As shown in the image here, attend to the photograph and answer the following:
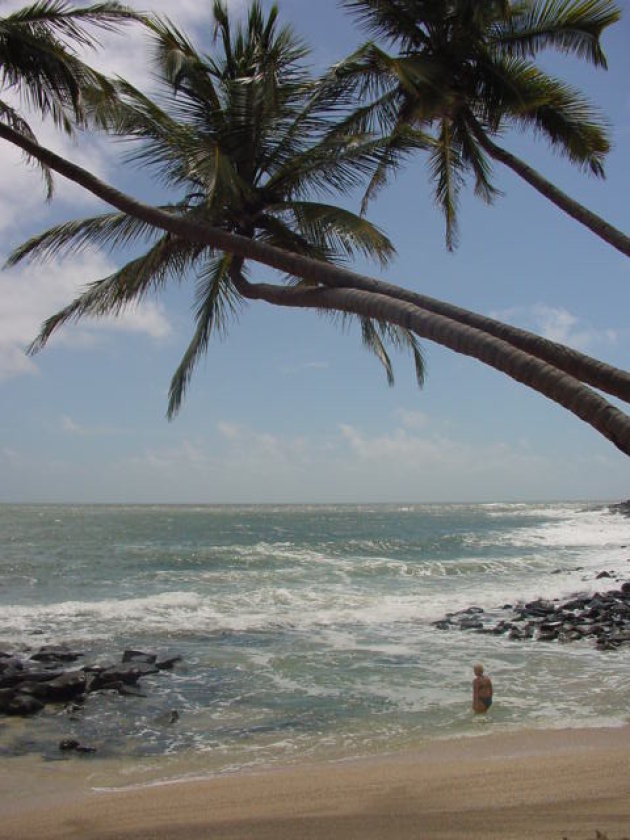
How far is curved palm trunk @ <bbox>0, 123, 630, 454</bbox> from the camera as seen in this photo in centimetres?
442

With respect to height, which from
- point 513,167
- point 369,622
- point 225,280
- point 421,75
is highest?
point 421,75

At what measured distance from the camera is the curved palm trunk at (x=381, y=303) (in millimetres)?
4418

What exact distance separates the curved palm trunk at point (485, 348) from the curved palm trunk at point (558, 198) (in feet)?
10.8

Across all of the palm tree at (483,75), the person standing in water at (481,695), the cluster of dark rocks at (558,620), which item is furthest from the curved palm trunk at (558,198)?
the cluster of dark rocks at (558,620)

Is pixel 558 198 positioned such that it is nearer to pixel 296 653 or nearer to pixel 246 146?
pixel 246 146

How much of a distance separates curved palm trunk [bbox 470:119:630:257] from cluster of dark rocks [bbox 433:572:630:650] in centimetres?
701

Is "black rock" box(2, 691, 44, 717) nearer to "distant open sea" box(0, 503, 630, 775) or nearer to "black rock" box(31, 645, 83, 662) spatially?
"distant open sea" box(0, 503, 630, 775)

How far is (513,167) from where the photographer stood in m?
8.90

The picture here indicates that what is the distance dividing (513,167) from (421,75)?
66.4 inches

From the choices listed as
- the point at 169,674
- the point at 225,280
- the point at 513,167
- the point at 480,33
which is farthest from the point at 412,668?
the point at 480,33

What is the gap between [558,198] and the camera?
8531 millimetres

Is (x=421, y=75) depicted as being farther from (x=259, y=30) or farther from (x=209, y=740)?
(x=209, y=740)

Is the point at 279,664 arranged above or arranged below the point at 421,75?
below

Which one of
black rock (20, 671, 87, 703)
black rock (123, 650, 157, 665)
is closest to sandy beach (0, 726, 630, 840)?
black rock (20, 671, 87, 703)
